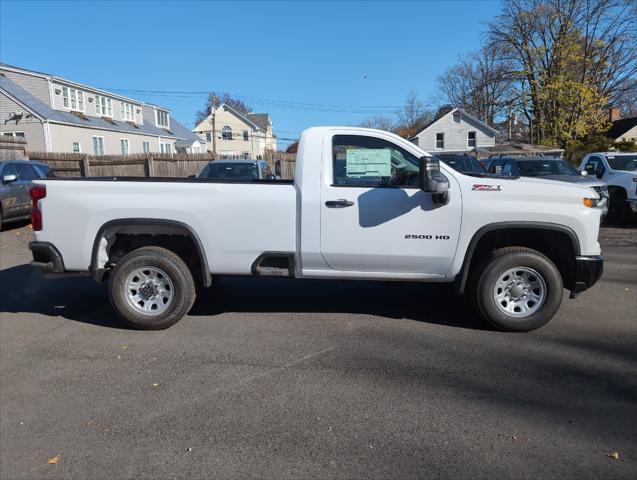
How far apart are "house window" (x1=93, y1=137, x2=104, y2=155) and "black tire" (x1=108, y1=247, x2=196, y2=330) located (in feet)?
99.9

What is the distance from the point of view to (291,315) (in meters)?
5.53

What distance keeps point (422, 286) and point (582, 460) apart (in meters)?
4.00

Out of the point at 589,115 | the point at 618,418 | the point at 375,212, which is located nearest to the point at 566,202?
the point at 375,212

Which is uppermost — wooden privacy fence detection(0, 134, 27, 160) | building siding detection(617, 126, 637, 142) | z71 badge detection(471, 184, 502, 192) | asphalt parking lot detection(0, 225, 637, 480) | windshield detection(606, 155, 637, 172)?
building siding detection(617, 126, 637, 142)

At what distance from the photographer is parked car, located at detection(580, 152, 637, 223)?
1209 centimetres

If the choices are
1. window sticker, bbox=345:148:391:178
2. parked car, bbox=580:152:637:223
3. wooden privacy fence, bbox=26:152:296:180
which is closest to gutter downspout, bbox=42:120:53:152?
wooden privacy fence, bbox=26:152:296:180

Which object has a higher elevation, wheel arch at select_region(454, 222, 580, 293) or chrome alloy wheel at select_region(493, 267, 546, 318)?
wheel arch at select_region(454, 222, 580, 293)

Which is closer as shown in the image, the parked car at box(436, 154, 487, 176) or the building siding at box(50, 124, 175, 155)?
the parked car at box(436, 154, 487, 176)

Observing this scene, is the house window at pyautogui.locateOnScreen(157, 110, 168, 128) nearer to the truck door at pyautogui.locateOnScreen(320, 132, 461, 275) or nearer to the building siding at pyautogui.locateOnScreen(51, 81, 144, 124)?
the building siding at pyautogui.locateOnScreen(51, 81, 144, 124)

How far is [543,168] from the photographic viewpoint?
1290 cm

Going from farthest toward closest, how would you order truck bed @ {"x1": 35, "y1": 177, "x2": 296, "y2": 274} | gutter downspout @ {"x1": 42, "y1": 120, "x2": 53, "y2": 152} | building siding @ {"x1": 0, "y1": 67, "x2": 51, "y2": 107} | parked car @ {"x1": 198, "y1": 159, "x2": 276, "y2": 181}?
building siding @ {"x1": 0, "y1": 67, "x2": 51, "y2": 107}
gutter downspout @ {"x1": 42, "y1": 120, "x2": 53, "y2": 152}
parked car @ {"x1": 198, "y1": 159, "x2": 276, "y2": 181}
truck bed @ {"x1": 35, "y1": 177, "x2": 296, "y2": 274}

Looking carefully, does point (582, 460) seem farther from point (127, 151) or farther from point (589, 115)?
point (589, 115)

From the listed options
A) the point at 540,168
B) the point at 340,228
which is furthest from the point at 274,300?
the point at 540,168

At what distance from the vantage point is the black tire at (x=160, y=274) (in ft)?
16.4
